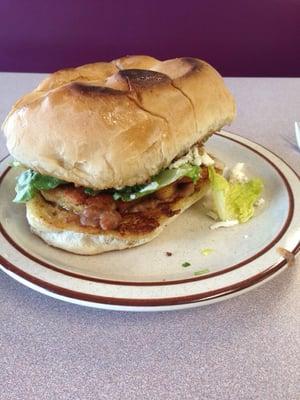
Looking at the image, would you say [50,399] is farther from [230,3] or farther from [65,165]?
[230,3]

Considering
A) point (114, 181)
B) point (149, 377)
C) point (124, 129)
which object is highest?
point (124, 129)

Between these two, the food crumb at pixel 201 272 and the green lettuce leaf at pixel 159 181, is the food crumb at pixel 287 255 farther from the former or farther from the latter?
the green lettuce leaf at pixel 159 181

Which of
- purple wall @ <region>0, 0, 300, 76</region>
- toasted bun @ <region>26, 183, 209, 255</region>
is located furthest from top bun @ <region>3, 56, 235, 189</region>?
purple wall @ <region>0, 0, 300, 76</region>

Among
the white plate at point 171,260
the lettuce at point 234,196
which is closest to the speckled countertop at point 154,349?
the white plate at point 171,260

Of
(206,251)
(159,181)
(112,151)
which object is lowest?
(206,251)

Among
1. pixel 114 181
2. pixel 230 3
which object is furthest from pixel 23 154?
pixel 230 3

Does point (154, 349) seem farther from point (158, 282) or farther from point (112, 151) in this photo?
point (112, 151)

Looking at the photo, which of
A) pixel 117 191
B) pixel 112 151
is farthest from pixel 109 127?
pixel 117 191
